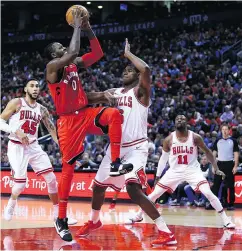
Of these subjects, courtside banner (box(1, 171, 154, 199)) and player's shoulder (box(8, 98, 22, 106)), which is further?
courtside banner (box(1, 171, 154, 199))

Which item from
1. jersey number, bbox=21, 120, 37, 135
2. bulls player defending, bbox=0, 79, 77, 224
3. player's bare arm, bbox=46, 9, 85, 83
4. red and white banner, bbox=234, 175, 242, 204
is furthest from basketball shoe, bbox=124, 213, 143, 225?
red and white banner, bbox=234, 175, 242, 204

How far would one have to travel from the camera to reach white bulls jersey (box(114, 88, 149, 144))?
6.38 metres

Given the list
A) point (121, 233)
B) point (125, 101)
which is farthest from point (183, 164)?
point (125, 101)

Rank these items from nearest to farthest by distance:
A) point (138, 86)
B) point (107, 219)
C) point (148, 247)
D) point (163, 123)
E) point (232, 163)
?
point (148, 247)
point (138, 86)
point (107, 219)
point (232, 163)
point (163, 123)

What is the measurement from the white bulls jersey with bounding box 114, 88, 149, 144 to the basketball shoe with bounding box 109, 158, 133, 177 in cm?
76

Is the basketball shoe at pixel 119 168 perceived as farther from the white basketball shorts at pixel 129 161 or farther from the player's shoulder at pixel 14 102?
the player's shoulder at pixel 14 102

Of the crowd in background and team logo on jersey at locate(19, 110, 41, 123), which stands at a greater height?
the crowd in background

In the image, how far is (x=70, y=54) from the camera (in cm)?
555

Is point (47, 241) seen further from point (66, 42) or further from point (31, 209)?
point (66, 42)

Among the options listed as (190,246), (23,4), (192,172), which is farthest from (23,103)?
(23,4)

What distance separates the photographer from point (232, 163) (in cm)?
1134

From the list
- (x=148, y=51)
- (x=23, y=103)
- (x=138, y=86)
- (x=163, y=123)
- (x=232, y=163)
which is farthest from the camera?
(x=148, y=51)

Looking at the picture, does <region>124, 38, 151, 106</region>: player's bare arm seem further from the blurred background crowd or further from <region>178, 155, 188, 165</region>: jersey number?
the blurred background crowd

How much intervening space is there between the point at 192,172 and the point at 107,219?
1883mm
